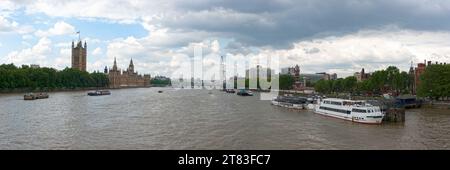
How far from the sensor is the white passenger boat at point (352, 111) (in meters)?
44.9

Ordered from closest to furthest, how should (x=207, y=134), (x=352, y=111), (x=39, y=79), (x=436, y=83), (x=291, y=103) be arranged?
(x=207, y=134) → (x=352, y=111) → (x=291, y=103) → (x=436, y=83) → (x=39, y=79)

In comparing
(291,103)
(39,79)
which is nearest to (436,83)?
(291,103)

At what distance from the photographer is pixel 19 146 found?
1104 inches

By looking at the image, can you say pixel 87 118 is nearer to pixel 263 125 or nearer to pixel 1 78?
pixel 263 125

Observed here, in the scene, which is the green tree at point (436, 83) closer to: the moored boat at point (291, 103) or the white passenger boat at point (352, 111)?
the moored boat at point (291, 103)

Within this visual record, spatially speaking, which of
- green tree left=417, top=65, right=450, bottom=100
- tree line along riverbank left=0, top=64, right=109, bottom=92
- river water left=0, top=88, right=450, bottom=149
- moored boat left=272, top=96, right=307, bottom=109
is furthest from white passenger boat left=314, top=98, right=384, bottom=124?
tree line along riverbank left=0, top=64, right=109, bottom=92

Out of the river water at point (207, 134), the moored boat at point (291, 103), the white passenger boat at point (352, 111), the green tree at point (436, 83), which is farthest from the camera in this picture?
the green tree at point (436, 83)

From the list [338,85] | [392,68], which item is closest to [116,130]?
[392,68]

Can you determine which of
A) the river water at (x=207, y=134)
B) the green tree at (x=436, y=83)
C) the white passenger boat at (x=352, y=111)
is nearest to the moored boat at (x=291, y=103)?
the white passenger boat at (x=352, y=111)

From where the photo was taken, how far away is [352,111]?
47594 millimetres

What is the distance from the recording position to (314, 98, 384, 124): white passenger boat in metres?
44.9

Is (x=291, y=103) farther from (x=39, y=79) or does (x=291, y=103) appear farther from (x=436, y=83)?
(x=39, y=79)

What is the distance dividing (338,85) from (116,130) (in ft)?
324
